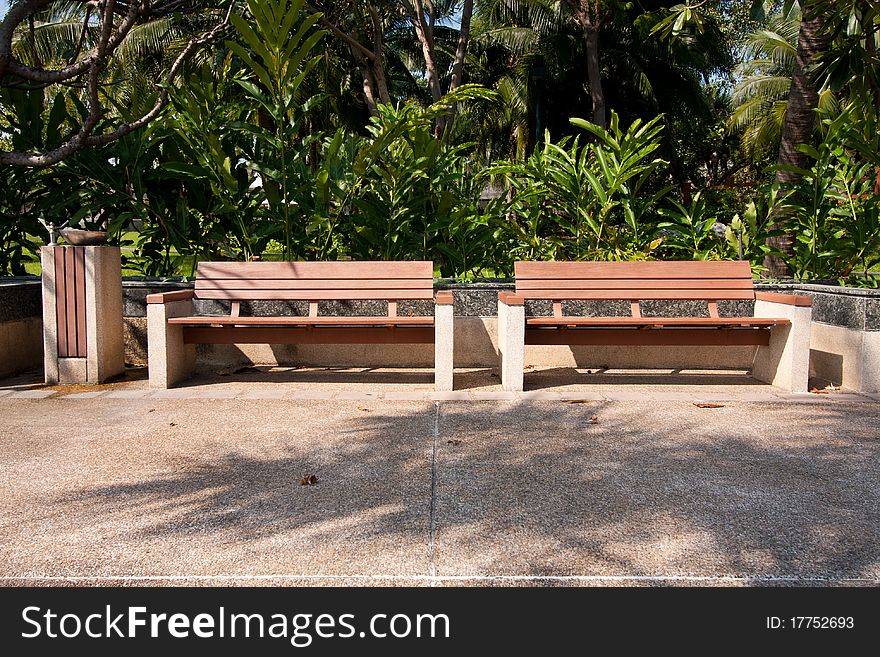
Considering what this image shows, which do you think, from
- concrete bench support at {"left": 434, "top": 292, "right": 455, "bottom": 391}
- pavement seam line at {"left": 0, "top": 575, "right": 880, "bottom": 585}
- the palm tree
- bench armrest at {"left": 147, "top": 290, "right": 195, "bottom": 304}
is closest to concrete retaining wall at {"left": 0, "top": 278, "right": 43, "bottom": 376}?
bench armrest at {"left": 147, "top": 290, "right": 195, "bottom": 304}

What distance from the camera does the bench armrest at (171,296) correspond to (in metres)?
6.03

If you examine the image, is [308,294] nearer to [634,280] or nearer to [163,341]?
[163,341]

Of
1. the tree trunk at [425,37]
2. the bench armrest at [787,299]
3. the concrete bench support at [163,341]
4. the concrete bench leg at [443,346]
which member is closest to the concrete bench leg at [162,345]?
the concrete bench support at [163,341]

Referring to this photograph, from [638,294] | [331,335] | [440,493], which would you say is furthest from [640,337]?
[440,493]

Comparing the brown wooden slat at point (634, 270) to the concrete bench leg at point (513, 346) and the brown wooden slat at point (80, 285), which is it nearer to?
the concrete bench leg at point (513, 346)

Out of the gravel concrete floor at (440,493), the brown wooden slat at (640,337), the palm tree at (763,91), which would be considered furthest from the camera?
the palm tree at (763,91)

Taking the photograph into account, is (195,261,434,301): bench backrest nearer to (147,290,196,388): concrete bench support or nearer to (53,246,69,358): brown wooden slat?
(147,290,196,388): concrete bench support

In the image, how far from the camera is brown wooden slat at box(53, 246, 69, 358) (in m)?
6.21

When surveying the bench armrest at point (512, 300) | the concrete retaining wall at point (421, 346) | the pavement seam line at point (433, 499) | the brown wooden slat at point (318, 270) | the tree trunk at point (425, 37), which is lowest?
the pavement seam line at point (433, 499)

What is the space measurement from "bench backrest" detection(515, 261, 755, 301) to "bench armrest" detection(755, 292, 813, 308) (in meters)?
0.12

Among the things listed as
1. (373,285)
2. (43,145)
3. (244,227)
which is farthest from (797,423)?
(43,145)

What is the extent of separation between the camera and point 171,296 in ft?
20.5

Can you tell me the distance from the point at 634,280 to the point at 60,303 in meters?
4.69

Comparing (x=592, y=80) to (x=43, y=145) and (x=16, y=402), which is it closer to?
(x=43, y=145)
